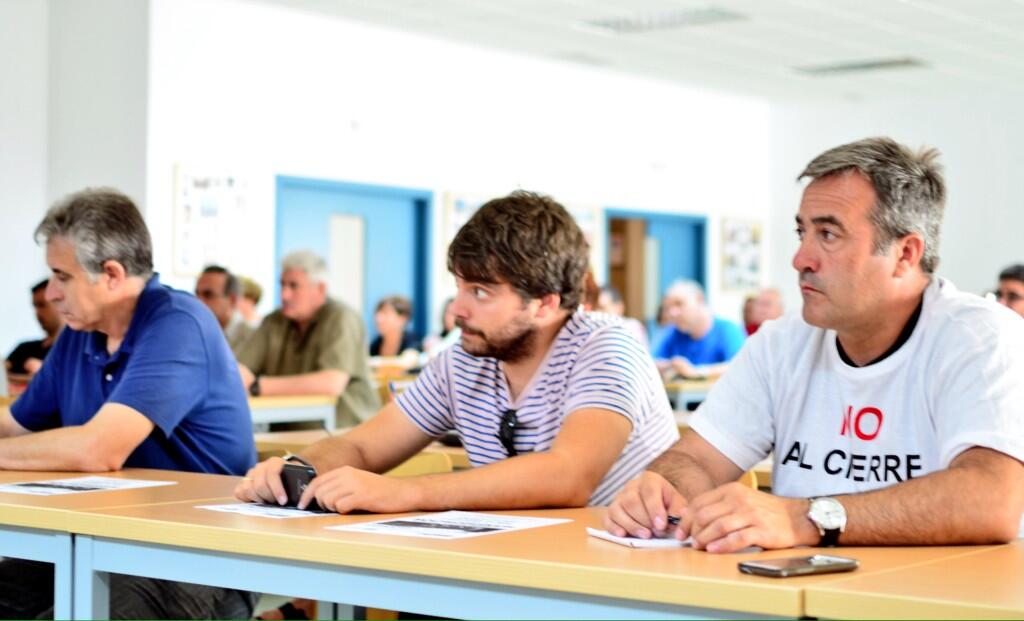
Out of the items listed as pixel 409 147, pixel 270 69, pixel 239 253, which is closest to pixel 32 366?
pixel 239 253

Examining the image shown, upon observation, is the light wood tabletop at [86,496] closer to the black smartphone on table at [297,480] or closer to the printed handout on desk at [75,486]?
the printed handout on desk at [75,486]

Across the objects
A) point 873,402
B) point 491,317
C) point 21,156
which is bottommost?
point 873,402

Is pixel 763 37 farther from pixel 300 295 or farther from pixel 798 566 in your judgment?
pixel 798 566

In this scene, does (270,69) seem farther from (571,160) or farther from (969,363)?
(969,363)

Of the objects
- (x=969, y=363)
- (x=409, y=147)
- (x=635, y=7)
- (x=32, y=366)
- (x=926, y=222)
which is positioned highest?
(x=635, y=7)

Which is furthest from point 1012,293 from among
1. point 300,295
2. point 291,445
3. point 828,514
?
point 828,514

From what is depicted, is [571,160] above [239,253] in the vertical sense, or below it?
above

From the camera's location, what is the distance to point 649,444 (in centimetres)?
254

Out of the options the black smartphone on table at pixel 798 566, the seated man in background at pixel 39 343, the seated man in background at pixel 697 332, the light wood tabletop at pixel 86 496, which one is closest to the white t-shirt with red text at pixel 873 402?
the black smartphone on table at pixel 798 566

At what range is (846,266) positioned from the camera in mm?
2123

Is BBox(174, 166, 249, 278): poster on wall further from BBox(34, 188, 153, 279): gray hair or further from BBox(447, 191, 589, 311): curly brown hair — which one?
BBox(447, 191, 589, 311): curly brown hair

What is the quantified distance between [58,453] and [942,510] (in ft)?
5.70

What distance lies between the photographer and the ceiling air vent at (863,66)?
10562 mm

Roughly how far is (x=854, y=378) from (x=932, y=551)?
17.0 inches
